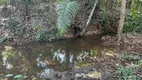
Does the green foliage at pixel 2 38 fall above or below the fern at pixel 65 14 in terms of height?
below

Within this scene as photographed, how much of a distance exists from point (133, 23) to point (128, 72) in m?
3.79

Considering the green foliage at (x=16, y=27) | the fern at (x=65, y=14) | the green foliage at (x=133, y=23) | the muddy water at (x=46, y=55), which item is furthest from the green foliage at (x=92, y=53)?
the green foliage at (x=16, y=27)

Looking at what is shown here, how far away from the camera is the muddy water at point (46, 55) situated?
5.38 meters

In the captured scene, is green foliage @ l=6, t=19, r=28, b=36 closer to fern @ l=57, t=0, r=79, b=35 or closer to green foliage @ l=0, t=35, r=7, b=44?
green foliage @ l=0, t=35, r=7, b=44

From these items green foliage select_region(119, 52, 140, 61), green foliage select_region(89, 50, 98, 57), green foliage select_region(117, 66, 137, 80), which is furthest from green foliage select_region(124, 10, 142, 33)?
green foliage select_region(117, 66, 137, 80)

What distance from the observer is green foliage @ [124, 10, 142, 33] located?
7664 mm

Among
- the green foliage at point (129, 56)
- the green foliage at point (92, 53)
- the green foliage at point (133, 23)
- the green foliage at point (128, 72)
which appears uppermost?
the green foliage at point (133, 23)

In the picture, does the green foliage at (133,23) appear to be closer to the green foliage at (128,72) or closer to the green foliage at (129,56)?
the green foliage at (129,56)

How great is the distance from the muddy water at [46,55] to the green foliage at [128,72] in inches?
51.0

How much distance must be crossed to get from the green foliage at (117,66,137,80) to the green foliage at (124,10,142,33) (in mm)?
3173

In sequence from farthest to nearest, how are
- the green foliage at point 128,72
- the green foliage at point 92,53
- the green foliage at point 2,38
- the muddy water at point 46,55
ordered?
the green foliage at point 2,38 → the green foliage at point 92,53 → the muddy water at point 46,55 → the green foliage at point 128,72

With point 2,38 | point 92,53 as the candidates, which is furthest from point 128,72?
point 2,38

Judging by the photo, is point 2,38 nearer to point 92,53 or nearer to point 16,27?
point 16,27

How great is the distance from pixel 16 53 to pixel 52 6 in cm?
331
